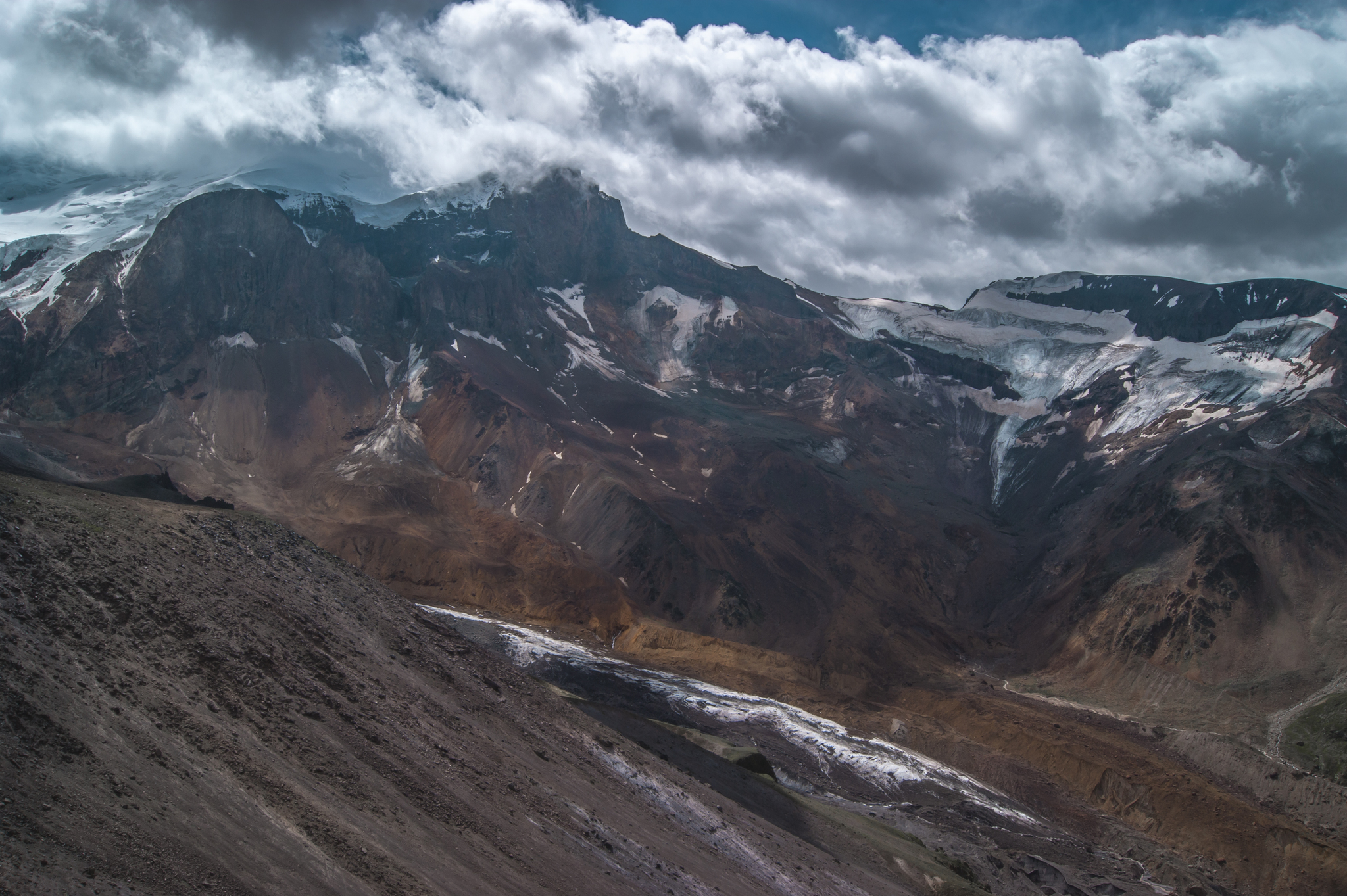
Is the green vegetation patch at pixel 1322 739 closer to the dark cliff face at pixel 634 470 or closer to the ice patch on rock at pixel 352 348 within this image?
the dark cliff face at pixel 634 470

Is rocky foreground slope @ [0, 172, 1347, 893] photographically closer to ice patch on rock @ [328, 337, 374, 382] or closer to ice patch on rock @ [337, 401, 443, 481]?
ice patch on rock @ [328, 337, 374, 382]

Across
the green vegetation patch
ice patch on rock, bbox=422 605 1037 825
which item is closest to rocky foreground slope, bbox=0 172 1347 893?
the green vegetation patch

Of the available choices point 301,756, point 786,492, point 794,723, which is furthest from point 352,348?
point 301,756

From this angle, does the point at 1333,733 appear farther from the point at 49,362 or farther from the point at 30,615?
the point at 49,362

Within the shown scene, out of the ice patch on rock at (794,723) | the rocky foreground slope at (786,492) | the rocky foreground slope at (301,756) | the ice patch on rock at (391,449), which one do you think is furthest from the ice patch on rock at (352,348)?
the rocky foreground slope at (301,756)

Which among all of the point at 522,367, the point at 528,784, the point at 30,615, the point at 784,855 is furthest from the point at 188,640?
the point at 522,367

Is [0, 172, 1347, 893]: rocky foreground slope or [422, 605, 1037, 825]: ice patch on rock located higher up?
[0, 172, 1347, 893]: rocky foreground slope

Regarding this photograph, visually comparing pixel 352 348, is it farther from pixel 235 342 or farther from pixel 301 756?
pixel 301 756

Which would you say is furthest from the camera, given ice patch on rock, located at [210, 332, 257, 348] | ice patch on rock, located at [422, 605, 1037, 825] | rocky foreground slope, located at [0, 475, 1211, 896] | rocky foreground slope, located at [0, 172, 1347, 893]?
ice patch on rock, located at [210, 332, 257, 348]
